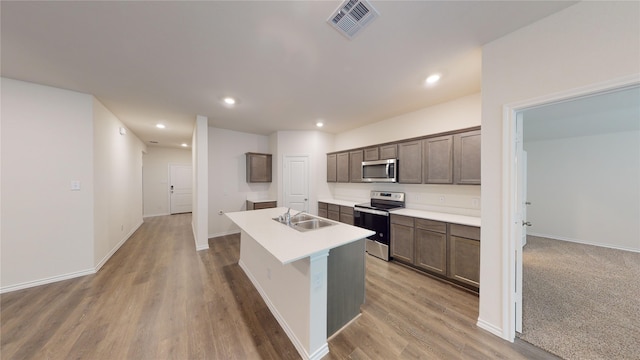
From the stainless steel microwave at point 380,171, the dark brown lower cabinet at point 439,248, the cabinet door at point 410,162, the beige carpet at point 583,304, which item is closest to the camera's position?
the beige carpet at point 583,304

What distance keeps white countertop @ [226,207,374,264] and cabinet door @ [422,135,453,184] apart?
68.6 inches

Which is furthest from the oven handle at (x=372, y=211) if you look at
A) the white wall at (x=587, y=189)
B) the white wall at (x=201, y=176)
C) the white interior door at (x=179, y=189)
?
the white interior door at (x=179, y=189)

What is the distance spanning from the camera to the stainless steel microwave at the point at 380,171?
3520 mm

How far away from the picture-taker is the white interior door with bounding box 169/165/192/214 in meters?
7.44

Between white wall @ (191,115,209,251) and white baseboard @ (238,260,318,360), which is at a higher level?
white wall @ (191,115,209,251)

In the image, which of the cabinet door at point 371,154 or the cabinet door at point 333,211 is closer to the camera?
the cabinet door at point 371,154

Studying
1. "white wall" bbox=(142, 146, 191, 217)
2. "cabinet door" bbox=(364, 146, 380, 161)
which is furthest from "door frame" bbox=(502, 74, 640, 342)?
"white wall" bbox=(142, 146, 191, 217)

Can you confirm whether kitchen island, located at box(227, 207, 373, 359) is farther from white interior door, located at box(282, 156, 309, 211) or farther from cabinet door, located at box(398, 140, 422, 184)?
white interior door, located at box(282, 156, 309, 211)

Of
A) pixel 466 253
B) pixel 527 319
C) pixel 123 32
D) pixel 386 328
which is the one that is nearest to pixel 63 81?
pixel 123 32

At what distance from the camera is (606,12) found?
4.35ft

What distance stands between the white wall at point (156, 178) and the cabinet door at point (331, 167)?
628 cm

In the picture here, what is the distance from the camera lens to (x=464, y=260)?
246 cm

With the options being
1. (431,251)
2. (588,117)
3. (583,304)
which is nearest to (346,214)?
(431,251)

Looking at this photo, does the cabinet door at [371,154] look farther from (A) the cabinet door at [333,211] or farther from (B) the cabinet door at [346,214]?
(A) the cabinet door at [333,211]
